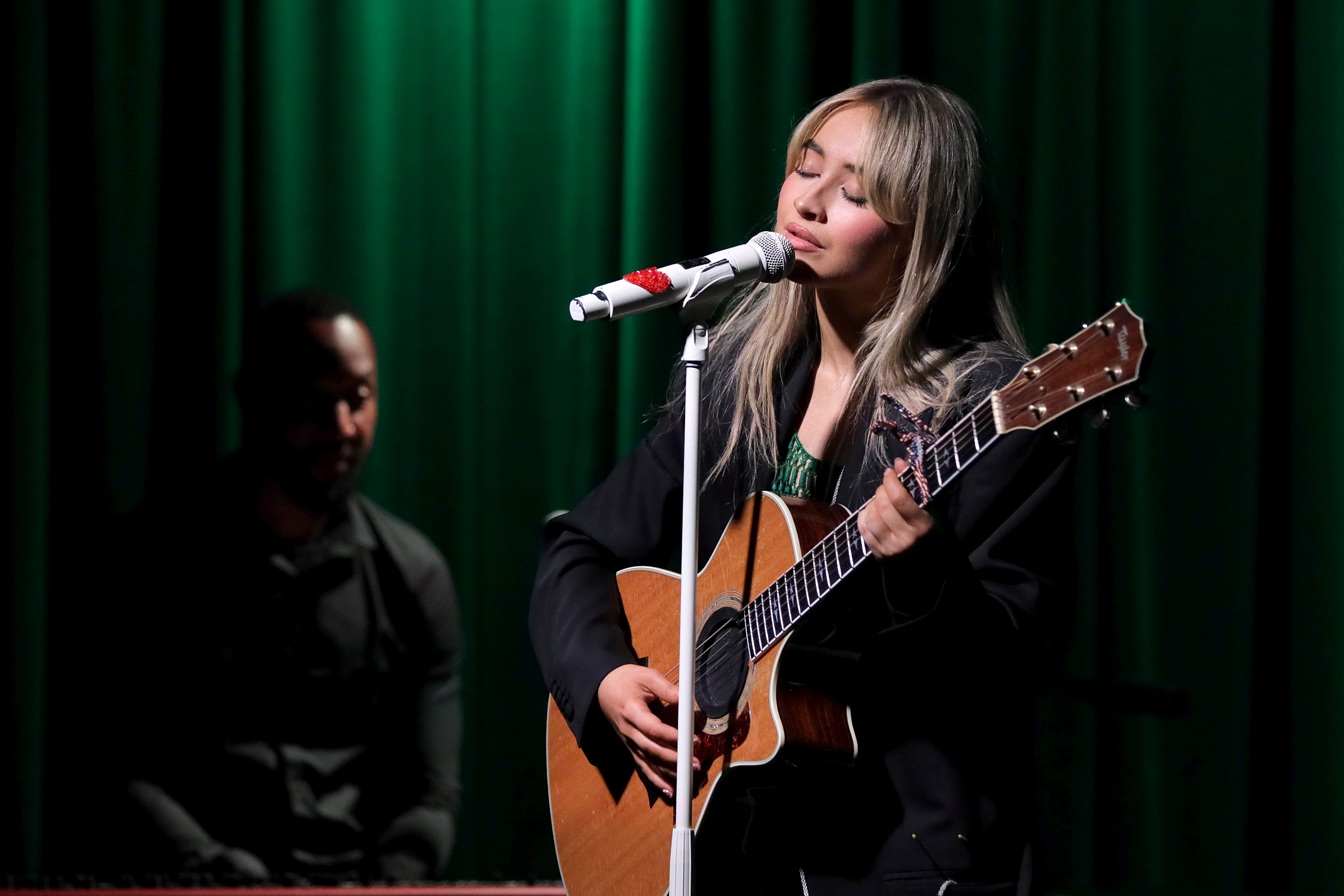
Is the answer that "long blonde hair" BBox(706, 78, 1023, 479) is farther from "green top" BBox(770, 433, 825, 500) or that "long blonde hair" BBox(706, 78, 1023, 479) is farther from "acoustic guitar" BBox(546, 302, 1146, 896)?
"acoustic guitar" BBox(546, 302, 1146, 896)

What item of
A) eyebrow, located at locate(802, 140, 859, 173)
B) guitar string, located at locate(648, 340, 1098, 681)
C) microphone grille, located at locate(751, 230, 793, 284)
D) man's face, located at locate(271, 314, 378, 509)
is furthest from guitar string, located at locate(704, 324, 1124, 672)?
man's face, located at locate(271, 314, 378, 509)

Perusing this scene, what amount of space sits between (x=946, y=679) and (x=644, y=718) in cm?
37

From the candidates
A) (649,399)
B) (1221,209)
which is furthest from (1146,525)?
(649,399)

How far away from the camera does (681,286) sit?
4.28ft

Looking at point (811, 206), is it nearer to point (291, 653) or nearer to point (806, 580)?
point (806, 580)

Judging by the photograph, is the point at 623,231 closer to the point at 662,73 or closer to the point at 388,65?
the point at 662,73

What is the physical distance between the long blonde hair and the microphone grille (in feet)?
0.57

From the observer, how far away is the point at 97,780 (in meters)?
2.64

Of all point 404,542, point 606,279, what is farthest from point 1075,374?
point 404,542

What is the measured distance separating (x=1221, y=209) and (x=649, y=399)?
1.27 meters

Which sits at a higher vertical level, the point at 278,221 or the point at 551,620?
the point at 278,221

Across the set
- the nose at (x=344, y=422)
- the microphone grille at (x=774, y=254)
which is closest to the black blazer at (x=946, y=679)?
the microphone grille at (x=774, y=254)

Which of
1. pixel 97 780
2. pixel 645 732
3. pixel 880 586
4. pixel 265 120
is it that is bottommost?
pixel 97 780

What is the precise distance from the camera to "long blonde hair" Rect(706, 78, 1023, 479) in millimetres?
1510
